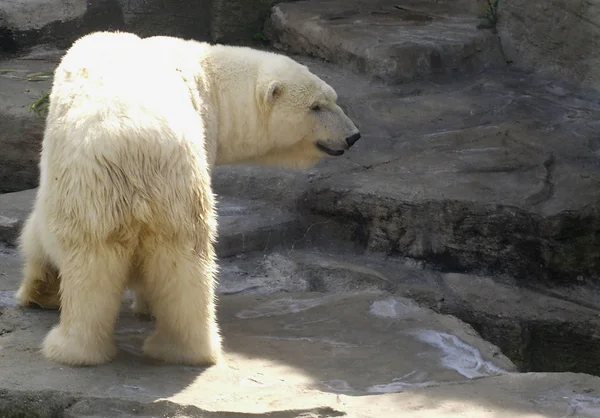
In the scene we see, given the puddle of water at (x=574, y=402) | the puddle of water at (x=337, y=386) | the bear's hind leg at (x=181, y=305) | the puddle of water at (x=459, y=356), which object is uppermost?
the bear's hind leg at (x=181, y=305)

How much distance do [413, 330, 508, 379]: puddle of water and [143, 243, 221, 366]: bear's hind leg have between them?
3.47 feet

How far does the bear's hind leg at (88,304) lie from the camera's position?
3.40m

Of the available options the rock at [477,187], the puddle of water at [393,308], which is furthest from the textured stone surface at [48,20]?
the puddle of water at [393,308]

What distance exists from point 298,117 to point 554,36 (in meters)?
3.65

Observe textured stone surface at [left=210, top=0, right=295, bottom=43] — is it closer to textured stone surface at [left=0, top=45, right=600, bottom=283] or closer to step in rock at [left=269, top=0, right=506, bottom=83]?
step in rock at [left=269, top=0, right=506, bottom=83]

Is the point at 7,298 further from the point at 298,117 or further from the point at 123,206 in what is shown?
the point at 298,117

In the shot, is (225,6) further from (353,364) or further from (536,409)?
(536,409)

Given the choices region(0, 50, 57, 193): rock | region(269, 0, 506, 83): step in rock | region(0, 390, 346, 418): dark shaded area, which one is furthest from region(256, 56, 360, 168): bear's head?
region(269, 0, 506, 83): step in rock

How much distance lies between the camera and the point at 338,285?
538 cm

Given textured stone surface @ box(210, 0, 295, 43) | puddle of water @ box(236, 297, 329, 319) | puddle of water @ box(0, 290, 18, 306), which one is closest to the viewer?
puddle of water @ box(0, 290, 18, 306)

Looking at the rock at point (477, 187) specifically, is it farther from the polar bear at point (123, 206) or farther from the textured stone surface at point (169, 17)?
the textured stone surface at point (169, 17)

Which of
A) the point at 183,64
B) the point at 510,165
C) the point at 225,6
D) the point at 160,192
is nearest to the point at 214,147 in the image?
the point at 183,64

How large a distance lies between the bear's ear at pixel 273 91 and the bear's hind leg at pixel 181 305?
45.1 inches

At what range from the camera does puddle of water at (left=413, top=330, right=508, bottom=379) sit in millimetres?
3959
